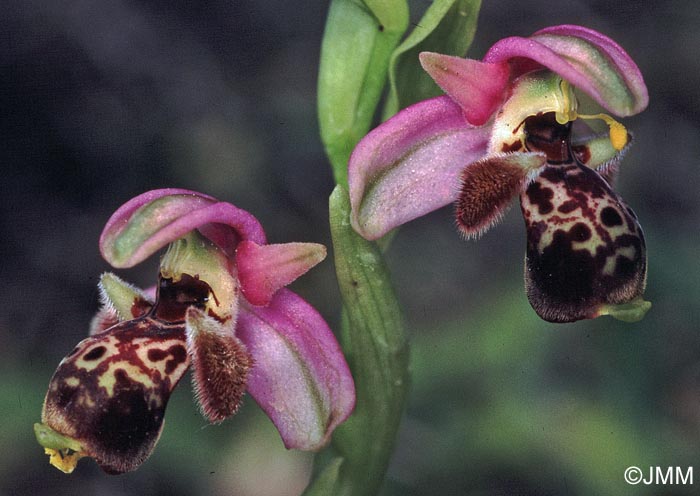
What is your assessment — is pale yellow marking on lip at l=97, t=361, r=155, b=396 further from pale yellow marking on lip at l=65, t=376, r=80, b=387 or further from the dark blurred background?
the dark blurred background

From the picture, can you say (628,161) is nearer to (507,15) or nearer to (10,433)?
(507,15)

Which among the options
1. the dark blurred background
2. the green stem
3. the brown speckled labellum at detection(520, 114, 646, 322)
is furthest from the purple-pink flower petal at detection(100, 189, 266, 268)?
the dark blurred background

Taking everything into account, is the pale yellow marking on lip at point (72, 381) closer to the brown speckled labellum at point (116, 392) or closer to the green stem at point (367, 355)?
the brown speckled labellum at point (116, 392)

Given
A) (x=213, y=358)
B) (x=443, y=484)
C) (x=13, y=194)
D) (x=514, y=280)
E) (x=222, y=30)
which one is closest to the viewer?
(x=213, y=358)

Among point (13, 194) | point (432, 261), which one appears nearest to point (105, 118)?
point (13, 194)

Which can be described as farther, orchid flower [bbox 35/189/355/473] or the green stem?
the green stem

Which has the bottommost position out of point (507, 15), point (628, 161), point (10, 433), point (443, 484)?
point (10, 433)

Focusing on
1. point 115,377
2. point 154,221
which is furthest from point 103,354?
point 154,221
